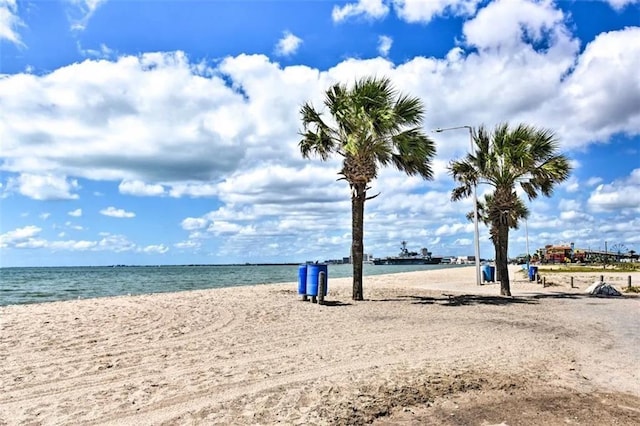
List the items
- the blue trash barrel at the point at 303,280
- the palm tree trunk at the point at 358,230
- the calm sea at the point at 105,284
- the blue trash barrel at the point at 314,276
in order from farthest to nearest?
the calm sea at the point at 105,284, the palm tree trunk at the point at 358,230, the blue trash barrel at the point at 303,280, the blue trash barrel at the point at 314,276

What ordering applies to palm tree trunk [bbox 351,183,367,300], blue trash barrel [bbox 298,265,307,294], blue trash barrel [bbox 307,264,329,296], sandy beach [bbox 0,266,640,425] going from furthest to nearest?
palm tree trunk [bbox 351,183,367,300] → blue trash barrel [bbox 298,265,307,294] → blue trash barrel [bbox 307,264,329,296] → sandy beach [bbox 0,266,640,425]

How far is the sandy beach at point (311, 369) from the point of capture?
16.3 ft

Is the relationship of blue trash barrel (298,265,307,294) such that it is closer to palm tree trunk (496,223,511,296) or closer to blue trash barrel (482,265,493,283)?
palm tree trunk (496,223,511,296)

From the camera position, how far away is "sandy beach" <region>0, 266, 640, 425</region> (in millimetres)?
4969

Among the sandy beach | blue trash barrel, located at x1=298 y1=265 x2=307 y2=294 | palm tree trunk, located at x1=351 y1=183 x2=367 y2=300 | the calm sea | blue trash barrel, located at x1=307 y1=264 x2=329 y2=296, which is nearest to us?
the sandy beach

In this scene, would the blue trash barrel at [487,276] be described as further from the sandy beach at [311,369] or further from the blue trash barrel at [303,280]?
the sandy beach at [311,369]

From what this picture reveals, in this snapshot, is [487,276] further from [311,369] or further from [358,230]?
[311,369]

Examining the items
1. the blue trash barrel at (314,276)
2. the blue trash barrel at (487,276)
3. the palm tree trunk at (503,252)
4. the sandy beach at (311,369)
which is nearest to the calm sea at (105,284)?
the blue trash barrel at (487,276)

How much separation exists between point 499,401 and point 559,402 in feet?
2.19

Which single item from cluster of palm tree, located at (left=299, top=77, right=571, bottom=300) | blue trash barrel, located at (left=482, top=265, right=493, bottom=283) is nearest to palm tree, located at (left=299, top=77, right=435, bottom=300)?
cluster of palm tree, located at (left=299, top=77, right=571, bottom=300)

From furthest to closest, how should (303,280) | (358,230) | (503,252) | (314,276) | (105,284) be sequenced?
(105,284), (503,252), (358,230), (303,280), (314,276)

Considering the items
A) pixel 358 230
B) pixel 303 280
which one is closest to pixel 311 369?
pixel 303 280

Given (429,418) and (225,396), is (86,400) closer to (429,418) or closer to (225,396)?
(225,396)

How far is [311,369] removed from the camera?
6754 mm
